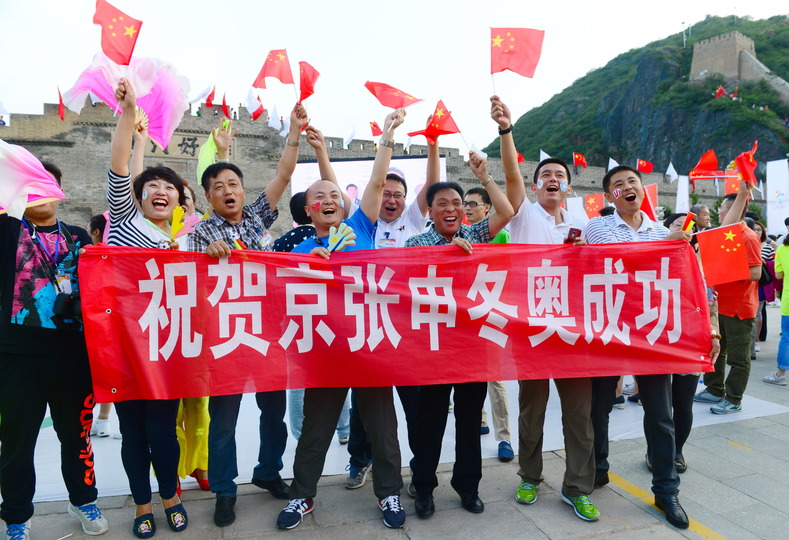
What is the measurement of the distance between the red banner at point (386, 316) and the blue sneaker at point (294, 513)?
22.2 inches

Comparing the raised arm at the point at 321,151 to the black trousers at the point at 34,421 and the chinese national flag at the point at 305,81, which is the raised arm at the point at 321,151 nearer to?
the chinese national flag at the point at 305,81

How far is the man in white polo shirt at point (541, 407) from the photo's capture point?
2.49 metres

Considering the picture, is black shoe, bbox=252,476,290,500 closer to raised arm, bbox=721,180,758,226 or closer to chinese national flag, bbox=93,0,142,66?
chinese national flag, bbox=93,0,142,66

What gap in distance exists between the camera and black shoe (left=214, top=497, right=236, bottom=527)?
2.37m

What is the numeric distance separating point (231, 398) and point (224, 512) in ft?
1.73

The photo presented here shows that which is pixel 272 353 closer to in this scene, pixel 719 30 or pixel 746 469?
pixel 746 469

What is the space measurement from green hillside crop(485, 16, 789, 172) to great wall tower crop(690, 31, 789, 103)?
1.27 meters

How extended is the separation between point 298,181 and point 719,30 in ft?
221

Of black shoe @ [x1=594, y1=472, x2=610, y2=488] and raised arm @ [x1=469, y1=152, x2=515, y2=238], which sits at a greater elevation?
raised arm @ [x1=469, y1=152, x2=515, y2=238]

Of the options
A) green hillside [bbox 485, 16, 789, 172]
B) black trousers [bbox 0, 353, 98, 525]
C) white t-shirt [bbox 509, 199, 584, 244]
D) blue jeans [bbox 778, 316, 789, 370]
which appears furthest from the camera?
green hillside [bbox 485, 16, 789, 172]

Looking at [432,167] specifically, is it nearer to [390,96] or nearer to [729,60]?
[390,96]

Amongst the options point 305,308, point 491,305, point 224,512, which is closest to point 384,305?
point 305,308

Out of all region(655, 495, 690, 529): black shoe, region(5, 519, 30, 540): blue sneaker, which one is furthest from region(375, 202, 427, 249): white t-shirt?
region(5, 519, 30, 540): blue sneaker

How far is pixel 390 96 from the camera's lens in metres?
3.14
